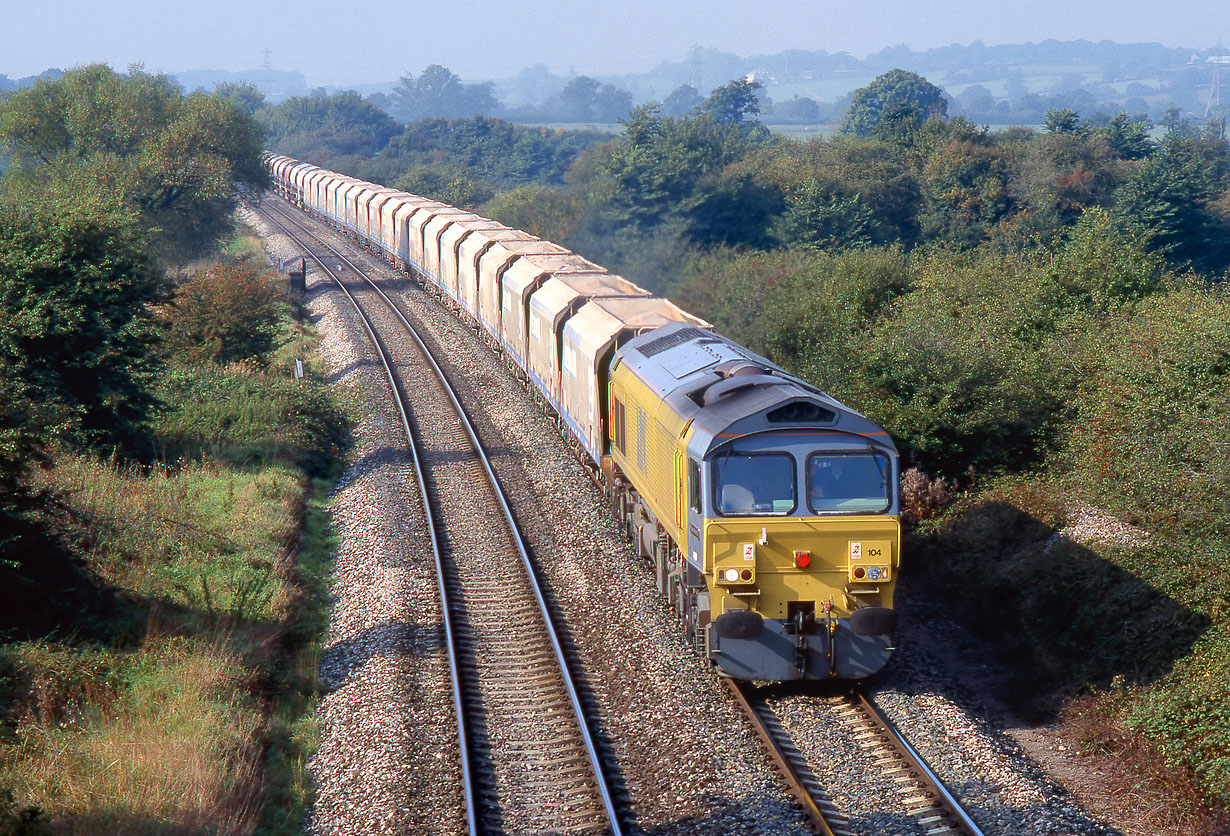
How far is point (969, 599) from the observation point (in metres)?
15.8

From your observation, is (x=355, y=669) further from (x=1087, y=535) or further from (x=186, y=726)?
(x=1087, y=535)

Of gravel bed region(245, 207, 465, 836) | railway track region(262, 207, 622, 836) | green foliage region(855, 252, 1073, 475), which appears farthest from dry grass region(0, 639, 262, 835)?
green foliage region(855, 252, 1073, 475)

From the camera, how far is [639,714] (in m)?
11.5

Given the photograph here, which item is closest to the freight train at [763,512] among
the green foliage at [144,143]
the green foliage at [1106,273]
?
the green foliage at [1106,273]

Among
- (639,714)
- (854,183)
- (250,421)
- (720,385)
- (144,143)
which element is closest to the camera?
(639,714)

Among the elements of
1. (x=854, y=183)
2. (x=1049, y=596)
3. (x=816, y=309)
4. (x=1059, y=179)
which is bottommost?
(x=1049, y=596)

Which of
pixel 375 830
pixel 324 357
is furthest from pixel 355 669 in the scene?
pixel 324 357

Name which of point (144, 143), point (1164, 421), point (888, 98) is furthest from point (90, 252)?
point (888, 98)

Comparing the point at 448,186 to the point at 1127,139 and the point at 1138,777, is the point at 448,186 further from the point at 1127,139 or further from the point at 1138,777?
the point at 1138,777

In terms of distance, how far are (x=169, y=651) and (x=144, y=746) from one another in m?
2.34

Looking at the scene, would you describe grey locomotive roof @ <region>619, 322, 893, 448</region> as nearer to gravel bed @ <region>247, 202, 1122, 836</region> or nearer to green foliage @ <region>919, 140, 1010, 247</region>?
gravel bed @ <region>247, 202, 1122, 836</region>

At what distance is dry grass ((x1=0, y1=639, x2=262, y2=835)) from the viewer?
9.12 metres

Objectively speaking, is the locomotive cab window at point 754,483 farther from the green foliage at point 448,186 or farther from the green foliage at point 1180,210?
the green foliage at point 448,186

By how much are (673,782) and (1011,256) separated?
22.4 m
